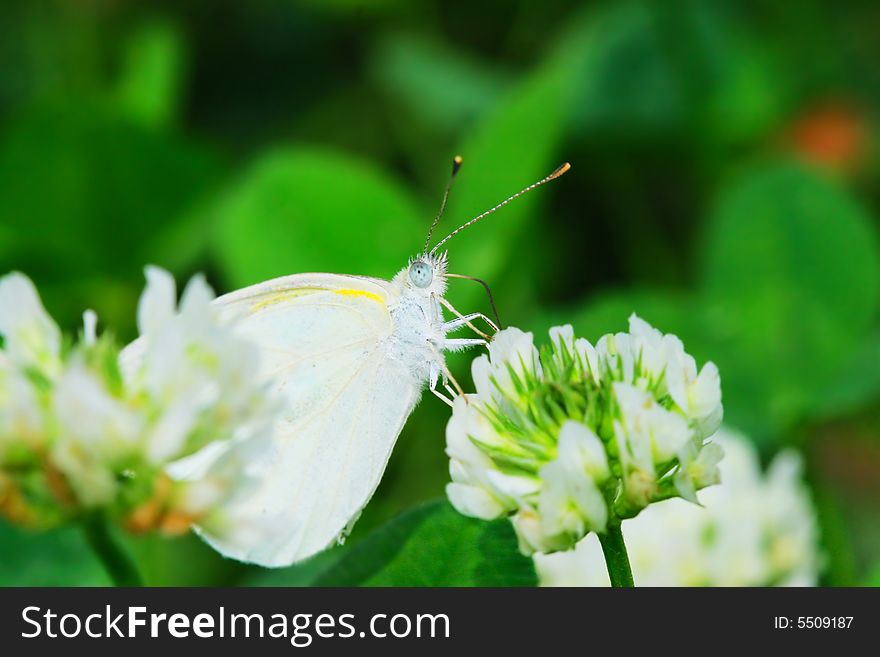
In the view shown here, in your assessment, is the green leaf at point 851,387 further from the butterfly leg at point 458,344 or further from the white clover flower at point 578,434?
the white clover flower at point 578,434

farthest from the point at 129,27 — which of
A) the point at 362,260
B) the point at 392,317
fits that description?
the point at 392,317

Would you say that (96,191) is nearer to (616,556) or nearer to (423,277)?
(423,277)

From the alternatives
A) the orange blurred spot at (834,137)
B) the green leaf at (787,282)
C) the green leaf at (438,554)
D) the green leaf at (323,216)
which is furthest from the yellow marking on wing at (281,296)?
the orange blurred spot at (834,137)

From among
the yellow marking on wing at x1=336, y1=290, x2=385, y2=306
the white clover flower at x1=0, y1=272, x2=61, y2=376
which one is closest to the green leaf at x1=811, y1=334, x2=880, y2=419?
the yellow marking on wing at x1=336, y1=290, x2=385, y2=306

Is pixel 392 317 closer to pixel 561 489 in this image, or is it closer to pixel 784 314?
pixel 561 489

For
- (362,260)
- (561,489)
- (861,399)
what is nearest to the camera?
(561,489)

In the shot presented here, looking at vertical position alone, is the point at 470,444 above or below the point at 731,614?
above

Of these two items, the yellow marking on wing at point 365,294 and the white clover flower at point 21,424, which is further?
the yellow marking on wing at point 365,294
